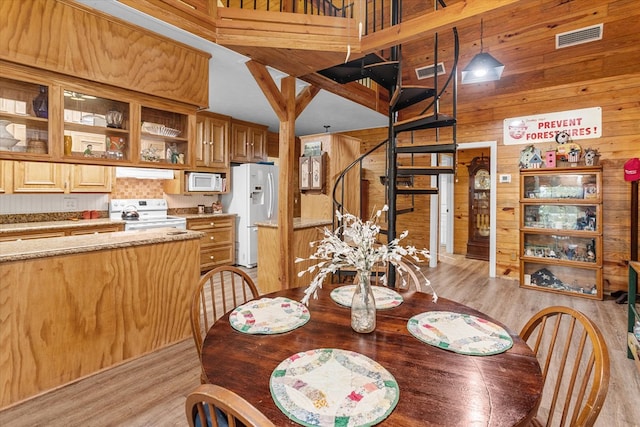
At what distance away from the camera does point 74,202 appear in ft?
13.7

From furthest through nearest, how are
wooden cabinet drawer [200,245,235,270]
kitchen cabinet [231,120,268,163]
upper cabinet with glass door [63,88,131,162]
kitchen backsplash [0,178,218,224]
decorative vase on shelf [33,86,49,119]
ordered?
kitchen cabinet [231,120,268,163] → wooden cabinet drawer [200,245,235,270] → kitchen backsplash [0,178,218,224] → upper cabinet with glass door [63,88,131,162] → decorative vase on shelf [33,86,49,119]

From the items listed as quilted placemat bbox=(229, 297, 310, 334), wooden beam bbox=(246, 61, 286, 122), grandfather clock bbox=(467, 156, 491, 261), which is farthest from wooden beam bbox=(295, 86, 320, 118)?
grandfather clock bbox=(467, 156, 491, 261)

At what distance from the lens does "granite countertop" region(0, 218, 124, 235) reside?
11.1 feet

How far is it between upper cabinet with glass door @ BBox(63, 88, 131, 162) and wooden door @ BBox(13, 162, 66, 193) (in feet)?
4.83

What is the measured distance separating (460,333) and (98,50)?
9.55ft

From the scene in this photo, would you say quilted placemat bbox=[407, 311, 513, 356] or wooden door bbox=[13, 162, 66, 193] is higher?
wooden door bbox=[13, 162, 66, 193]

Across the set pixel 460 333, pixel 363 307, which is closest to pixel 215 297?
pixel 363 307

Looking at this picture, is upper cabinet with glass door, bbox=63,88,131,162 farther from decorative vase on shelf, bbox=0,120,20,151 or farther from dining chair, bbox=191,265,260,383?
dining chair, bbox=191,265,260,383

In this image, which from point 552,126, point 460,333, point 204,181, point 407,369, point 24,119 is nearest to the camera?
point 407,369

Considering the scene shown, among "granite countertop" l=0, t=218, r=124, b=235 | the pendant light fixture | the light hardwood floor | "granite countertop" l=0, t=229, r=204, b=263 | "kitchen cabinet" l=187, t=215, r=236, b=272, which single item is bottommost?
the light hardwood floor

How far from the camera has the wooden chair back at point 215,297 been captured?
1478 millimetres

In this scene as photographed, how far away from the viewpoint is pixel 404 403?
2.88 feet

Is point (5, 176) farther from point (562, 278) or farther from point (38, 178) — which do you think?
point (562, 278)

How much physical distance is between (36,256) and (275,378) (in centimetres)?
190
